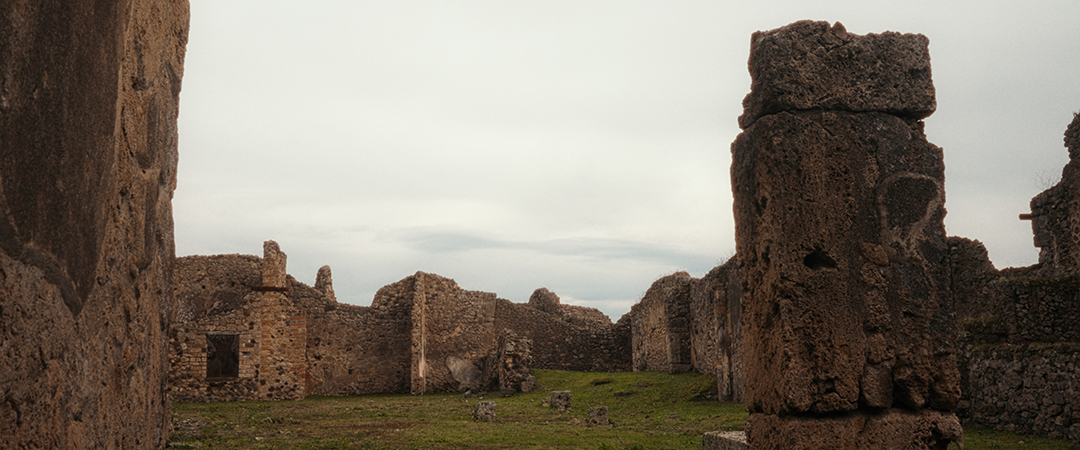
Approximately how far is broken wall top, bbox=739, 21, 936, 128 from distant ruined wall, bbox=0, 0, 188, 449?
10.6 feet

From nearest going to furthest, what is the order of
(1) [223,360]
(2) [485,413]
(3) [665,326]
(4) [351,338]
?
(2) [485,413] → (3) [665,326] → (4) [351,338] → (1) [223,360]

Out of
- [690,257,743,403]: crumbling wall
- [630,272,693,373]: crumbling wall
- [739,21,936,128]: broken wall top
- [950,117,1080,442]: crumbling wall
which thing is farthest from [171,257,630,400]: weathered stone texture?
[739,21,936,128]: broken wall top

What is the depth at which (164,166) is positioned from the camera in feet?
11.5

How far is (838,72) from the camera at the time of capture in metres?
4.72

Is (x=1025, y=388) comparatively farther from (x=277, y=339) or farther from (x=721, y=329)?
(x=277, y=339)

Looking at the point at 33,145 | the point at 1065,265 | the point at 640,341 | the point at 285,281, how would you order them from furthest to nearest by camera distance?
the point at 640,341, the point at 285,281, the point at 1065,265, the point at 33,145

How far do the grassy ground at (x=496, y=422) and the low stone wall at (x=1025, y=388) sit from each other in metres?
0.35

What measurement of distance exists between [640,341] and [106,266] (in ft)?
71.7

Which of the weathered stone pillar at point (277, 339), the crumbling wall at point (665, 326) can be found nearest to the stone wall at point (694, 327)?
the crumbling wall at point (665, 326)

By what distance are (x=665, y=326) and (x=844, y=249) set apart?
1560 cm

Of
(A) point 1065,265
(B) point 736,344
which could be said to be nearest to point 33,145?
(B) point 736,344

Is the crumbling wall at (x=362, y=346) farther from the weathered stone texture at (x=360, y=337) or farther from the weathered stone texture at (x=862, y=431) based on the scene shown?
the weathered stone texture at (x=862, y=431)

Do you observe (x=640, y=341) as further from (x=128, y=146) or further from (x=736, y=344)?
(x=128, y=146)

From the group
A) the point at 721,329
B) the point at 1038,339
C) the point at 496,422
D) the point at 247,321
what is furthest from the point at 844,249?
the point at 247,321
